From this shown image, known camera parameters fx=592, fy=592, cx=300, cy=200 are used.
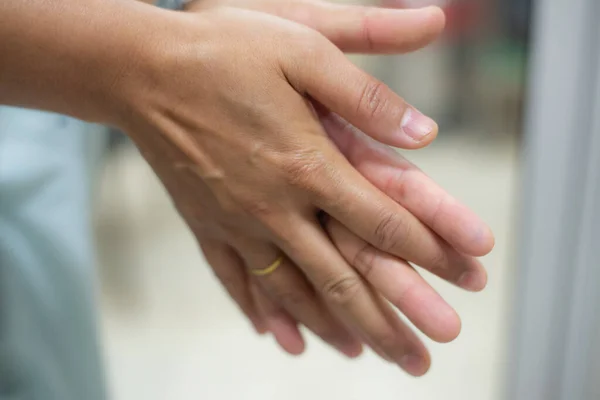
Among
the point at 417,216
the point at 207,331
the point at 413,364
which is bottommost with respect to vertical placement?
the point at 413,364

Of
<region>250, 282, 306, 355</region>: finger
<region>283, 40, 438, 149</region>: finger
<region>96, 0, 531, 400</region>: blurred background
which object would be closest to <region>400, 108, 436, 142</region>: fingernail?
<region>283, 40, 438, 149</region>: finger

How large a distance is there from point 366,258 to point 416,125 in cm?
11

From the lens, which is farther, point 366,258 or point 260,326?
point 260,326

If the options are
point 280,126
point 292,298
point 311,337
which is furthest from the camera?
point 311,337

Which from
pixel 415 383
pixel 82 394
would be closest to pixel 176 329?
pixel 415 383

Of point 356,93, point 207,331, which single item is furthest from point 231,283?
point 207,331

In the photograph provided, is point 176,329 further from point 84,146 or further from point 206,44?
point 206,44

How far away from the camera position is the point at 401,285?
1.50 ft

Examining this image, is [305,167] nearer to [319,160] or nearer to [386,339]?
[319,160]

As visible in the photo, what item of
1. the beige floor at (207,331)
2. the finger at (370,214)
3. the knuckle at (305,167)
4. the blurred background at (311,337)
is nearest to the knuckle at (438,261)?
the finger at (370,214)

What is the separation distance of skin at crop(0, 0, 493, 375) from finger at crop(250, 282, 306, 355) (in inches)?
3.0

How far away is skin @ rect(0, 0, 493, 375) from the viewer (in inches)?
16.0

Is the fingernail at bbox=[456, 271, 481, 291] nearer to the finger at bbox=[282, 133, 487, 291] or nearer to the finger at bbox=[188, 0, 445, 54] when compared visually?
the finger at bbox=[282, 133, 487, 291]

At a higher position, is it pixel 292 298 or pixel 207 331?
pixel 207 331
